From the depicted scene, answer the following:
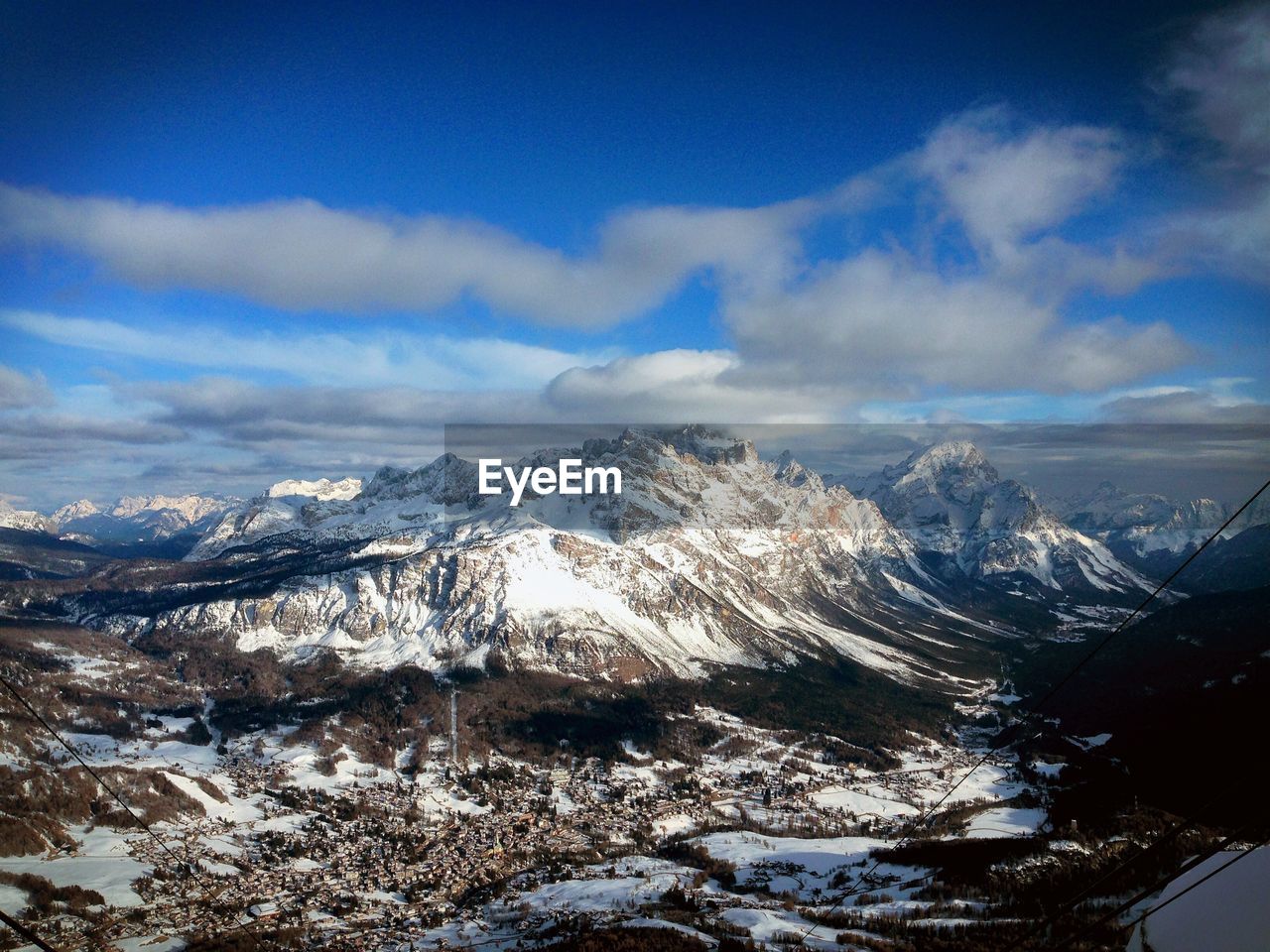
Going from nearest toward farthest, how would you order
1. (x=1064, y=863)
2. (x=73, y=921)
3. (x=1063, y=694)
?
1. (x=73, y=921)
2. (x=1064, y=863)
3. (x=1063, y=694)

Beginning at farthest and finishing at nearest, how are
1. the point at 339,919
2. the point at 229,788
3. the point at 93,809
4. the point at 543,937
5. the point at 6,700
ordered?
the point at 6,700 → the point at 229,788 → the point at 93,809 → the point at 339,919 → the point at 543,937

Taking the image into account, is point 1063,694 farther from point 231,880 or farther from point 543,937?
point 231,880

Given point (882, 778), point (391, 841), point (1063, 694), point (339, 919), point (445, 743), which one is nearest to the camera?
point (339, 919)

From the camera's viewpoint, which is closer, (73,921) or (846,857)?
(73,921)

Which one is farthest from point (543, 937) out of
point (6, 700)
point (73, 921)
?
point (6, 700)

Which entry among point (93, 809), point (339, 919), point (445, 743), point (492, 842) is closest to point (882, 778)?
point (492, 842)

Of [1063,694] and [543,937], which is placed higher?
[543,937]

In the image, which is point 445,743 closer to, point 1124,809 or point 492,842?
point 492,842

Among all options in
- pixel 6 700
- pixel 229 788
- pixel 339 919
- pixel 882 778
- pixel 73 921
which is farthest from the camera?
pixel 882 778

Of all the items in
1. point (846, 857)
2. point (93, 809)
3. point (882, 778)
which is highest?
point (93, 809)
